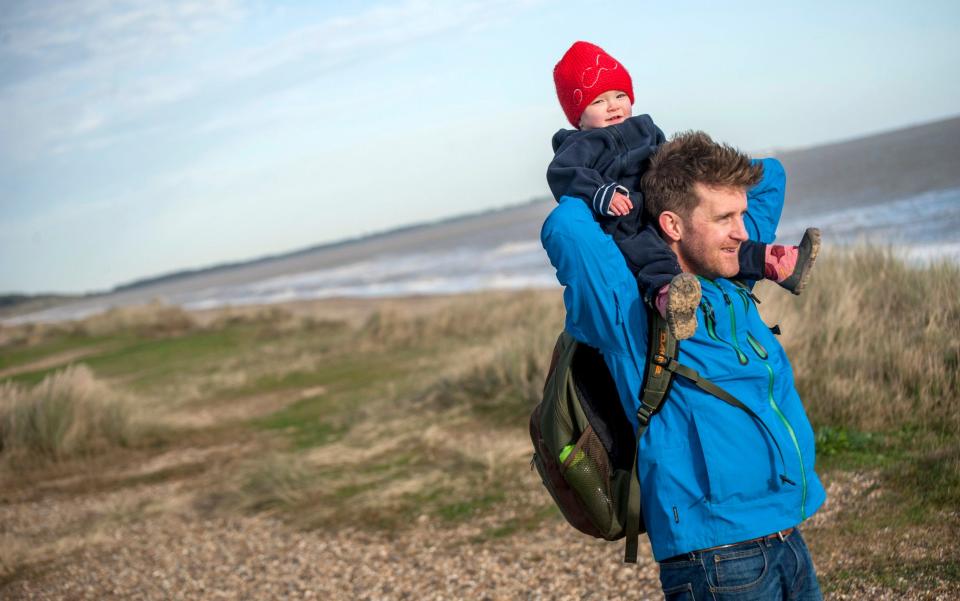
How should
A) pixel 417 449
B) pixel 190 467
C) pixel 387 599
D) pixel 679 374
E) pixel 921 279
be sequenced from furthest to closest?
pixel 190 467
pixel 417 449
pixel 921 279
pixel 387 599
pixel 679 374

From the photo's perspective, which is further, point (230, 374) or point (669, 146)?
point (230, 374)

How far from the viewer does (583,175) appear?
7.40 feet

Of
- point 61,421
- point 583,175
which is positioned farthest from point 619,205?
point 61,421

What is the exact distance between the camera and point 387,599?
16.3ft

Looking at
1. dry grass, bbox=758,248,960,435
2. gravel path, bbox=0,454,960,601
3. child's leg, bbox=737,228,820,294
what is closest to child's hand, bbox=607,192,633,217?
child's leg, bbox=737,228,820,294

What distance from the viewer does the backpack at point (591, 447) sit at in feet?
7.27

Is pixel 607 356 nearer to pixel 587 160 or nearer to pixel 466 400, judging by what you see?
pixel 587 160

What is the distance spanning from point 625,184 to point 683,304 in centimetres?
52

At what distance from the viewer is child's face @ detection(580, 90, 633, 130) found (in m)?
2.58

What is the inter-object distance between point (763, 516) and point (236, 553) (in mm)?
4979

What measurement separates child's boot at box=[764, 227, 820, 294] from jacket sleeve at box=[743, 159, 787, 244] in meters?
0.17

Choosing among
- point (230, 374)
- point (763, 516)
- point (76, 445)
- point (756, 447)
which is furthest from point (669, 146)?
point (230, 374)

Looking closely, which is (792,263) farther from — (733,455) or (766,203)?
(733,455)

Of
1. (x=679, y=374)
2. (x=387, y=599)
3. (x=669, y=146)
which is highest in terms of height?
(x=669, y=146)
